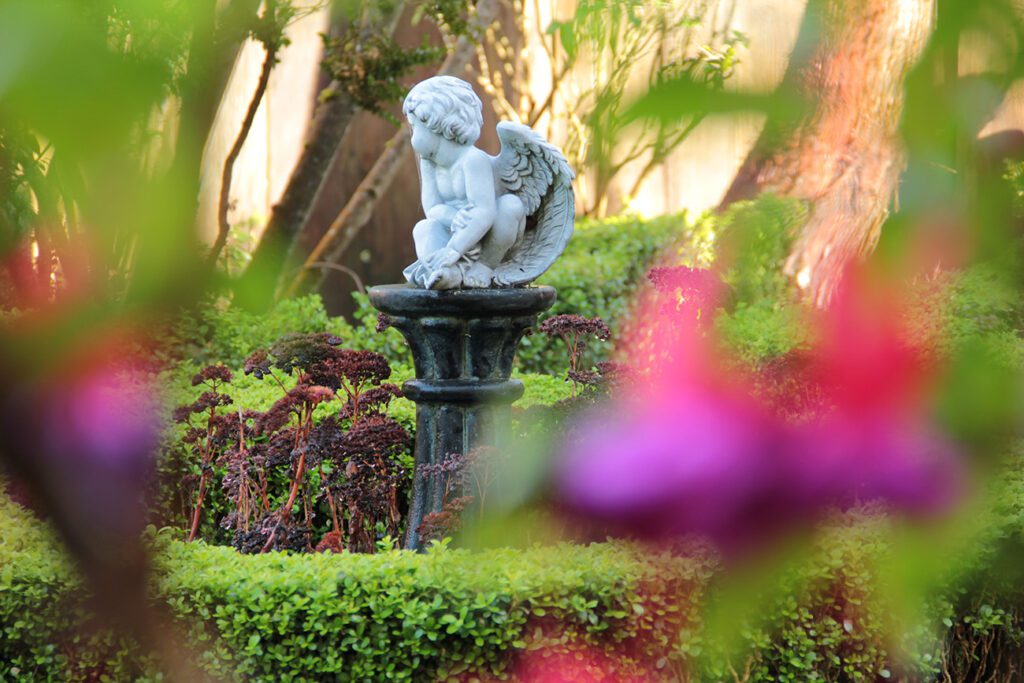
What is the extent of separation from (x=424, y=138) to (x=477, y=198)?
240mm

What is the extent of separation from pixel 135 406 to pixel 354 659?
280cm

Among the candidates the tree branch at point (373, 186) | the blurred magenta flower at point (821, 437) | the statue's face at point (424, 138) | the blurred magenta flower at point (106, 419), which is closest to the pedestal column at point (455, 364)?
the statue's face at point (424, 138)

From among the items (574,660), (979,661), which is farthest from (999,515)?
(979,661)

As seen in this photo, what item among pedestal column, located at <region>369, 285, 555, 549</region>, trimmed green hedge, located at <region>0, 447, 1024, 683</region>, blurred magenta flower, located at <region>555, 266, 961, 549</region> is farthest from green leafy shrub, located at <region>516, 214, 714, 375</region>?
blurred magenta flower, located at <region>555, 266, 961, 549</region>

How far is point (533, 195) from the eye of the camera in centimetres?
392

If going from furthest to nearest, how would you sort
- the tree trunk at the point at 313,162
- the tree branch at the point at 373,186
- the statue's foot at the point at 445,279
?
the tree branch at the point at 373,186 → the tree trunk at the point at 313,162 → the statue's foot at the point at 445,279

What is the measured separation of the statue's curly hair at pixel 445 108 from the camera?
12.1ft

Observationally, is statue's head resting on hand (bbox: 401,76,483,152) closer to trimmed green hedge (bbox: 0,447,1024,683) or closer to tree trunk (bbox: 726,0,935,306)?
trimmed green hedge (bbox: 0,447,1024,683)

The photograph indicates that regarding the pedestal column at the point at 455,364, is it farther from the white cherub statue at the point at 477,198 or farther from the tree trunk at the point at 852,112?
the tree trunk at the point at 852,112

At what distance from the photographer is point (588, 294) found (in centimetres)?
667

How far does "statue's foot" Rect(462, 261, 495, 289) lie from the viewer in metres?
3.74

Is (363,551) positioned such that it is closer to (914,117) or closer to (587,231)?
(914,117)

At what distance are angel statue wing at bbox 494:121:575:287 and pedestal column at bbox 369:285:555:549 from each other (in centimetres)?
12

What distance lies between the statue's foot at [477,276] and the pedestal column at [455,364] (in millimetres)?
55
